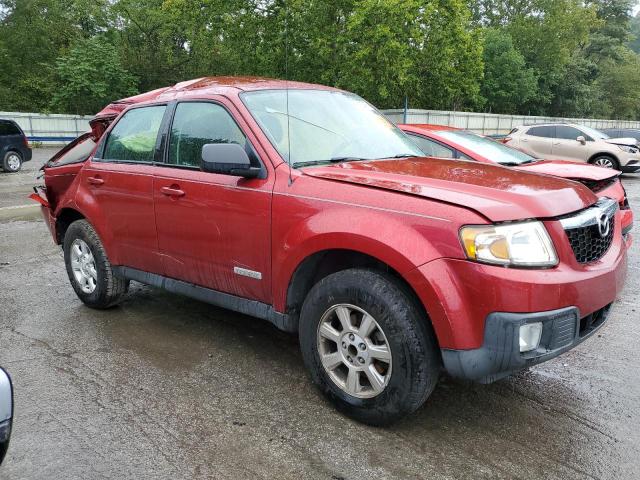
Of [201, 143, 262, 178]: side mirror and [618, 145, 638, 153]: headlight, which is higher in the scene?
[201, 143, 262, 178]: side mirror

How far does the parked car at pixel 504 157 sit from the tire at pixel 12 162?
601 inches

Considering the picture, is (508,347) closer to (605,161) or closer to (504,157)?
(504,157)

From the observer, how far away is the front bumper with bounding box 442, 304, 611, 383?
257 cm

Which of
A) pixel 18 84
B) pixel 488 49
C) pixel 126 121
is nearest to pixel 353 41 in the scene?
pixel 488 49

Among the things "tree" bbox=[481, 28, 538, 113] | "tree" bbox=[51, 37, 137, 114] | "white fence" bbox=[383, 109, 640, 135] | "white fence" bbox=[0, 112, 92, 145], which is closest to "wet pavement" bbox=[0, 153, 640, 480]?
"white fence" bbox=[383, 109, 640, 135]

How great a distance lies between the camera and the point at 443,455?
2824 mm

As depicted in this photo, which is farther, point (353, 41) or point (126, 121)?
point (353, 41)

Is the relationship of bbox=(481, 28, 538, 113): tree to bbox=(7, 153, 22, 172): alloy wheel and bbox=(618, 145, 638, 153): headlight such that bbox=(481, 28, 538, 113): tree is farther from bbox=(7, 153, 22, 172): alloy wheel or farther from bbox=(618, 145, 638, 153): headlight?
bbox=(7, 153, 22, 172): alloy wheel

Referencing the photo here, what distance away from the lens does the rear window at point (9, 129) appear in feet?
58.3

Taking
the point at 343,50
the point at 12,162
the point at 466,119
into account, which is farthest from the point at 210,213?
the point at 466,119

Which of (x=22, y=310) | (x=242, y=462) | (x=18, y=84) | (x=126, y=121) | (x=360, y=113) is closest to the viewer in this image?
(x=242, y=462)

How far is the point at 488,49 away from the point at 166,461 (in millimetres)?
37042

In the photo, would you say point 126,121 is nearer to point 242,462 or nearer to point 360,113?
point 360,113

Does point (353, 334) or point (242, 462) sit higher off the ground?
point (353, 334)
